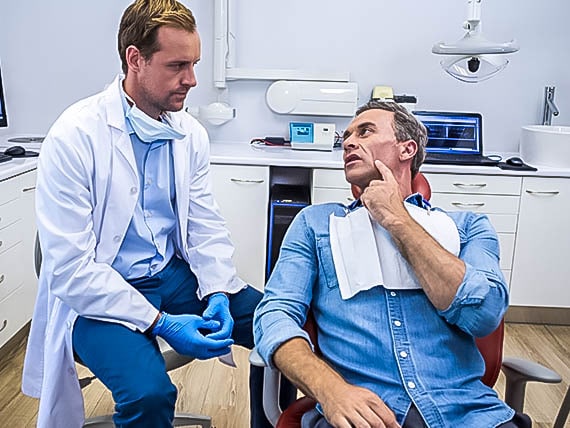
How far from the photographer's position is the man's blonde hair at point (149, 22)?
4.99ft

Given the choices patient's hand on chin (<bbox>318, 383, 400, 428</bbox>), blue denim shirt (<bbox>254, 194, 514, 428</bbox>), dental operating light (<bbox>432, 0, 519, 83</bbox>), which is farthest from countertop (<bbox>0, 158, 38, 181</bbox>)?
dental operating light (<bbox>432, 0, 519, 83</bbox>)

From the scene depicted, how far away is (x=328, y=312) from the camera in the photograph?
4.74ft

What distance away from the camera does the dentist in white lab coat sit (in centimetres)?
148

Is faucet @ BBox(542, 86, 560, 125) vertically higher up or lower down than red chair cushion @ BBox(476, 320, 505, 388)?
higher up

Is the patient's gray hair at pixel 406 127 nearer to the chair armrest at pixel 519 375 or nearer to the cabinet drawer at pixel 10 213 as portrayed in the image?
Answer: the chair armrest at pixel 519 375

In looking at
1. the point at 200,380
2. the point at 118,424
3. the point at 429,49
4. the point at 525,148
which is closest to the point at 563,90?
the point at 525,148

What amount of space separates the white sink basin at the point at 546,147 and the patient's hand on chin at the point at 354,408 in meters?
2.03

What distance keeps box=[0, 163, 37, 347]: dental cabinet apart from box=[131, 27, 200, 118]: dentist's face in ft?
3.18

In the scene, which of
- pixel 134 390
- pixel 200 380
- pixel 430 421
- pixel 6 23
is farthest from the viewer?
pixel 6 23

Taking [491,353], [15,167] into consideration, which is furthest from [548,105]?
[15,167]

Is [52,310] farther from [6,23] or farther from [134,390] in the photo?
[6,23]

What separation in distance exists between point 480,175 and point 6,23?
2534 millimetres

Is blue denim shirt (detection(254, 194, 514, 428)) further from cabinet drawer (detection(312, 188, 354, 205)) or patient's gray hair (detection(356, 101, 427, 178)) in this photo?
cabinet drawer (detection(312, 188, 354, 205))

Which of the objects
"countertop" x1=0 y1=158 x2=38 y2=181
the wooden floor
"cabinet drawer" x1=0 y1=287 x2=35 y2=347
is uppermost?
"countertop" x1=0 y1=158 x2=38 y2=181
